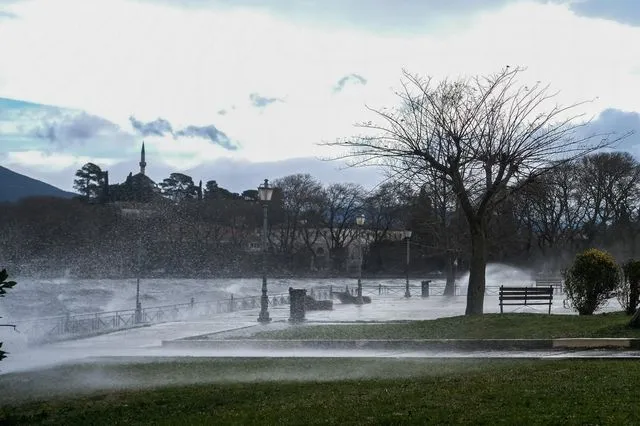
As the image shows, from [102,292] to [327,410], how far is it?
208ft

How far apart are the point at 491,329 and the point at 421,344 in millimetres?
1947

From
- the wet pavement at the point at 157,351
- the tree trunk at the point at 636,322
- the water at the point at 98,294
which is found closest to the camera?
the wet pavement at the point at 157,351

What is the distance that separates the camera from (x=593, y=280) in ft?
76.8

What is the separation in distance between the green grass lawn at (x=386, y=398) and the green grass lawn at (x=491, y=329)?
347 cm

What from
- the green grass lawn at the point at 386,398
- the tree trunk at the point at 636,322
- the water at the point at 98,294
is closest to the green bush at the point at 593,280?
the tree trunk at the point at 636,322

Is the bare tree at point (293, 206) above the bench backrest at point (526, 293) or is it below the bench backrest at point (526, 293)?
above

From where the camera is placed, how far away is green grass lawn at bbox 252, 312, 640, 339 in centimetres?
1770

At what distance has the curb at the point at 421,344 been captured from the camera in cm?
1605

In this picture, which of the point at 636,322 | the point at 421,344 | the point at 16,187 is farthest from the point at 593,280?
the point at 16,187

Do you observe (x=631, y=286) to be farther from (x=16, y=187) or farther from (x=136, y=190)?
(x=136, y=190)

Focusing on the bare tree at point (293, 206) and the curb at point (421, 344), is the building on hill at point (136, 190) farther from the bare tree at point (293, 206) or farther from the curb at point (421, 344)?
the curb at point (421, 344)

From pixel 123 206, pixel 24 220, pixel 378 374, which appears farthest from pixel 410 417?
pixel 123 206

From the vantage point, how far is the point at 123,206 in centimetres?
11038

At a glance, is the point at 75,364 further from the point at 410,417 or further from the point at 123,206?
the point at 123,206
